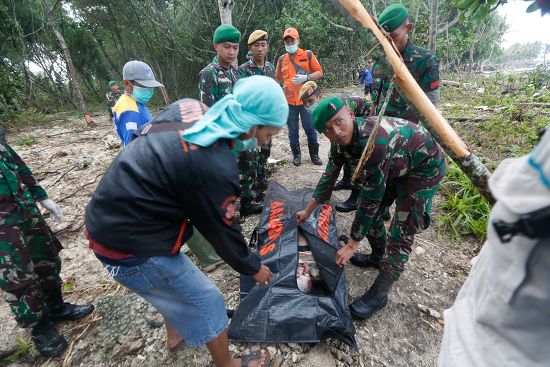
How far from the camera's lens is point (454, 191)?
3.78m

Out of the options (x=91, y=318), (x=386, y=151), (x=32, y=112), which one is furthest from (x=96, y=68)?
(x=386, y=151)

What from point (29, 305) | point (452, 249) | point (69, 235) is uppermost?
point (29, 305)

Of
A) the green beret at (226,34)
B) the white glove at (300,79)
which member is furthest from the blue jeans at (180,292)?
the white glove at (300,79)

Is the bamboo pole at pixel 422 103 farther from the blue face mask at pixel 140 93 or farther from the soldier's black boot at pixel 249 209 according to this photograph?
the soldier's black boot at pixel 249 209

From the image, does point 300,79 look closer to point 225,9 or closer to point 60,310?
point 225,9

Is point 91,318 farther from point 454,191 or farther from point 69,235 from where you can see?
point 454,191

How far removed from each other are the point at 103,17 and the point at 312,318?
15828 mm

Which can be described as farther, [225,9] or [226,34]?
[225,9]

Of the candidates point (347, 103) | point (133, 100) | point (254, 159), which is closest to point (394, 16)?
point (347, 103)

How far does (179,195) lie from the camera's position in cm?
122

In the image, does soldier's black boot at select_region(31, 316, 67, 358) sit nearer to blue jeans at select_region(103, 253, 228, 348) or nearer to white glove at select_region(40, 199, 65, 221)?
white glove at select_region(40, 199, 65, 221)

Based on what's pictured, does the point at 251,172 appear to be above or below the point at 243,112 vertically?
below

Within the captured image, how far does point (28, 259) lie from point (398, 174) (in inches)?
104

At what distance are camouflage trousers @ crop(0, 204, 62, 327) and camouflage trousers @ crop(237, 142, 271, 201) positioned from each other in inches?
76.7
